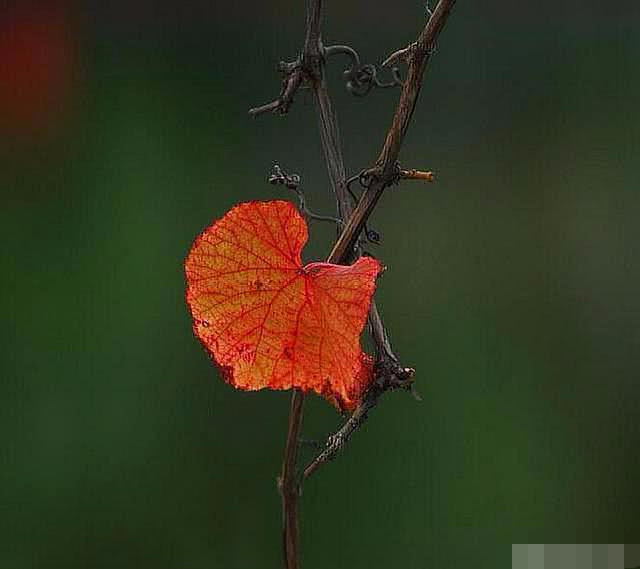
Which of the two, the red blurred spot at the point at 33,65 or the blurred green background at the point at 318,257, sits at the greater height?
the red blurred spot at the point at 33,65

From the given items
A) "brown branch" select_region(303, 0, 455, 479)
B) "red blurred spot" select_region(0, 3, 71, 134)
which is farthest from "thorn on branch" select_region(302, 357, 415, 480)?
"red blurred spot" select_region(0, 3, 71, 134)

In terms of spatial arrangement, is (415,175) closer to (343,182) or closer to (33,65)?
(343,182)

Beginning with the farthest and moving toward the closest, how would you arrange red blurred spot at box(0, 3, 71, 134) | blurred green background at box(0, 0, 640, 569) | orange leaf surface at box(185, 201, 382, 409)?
red blurred spot at box(0, 3, 71, 134) → blurred green background at box(0, 0, 640, 569) → orange leaf surface at box(185, 201, 382, 409)

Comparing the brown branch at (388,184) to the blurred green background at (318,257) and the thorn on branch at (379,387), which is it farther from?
the blurred green background at (318,257)

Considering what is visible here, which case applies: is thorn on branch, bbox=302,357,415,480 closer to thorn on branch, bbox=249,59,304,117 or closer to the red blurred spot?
thorn on branch, bbox=249,59,304,117

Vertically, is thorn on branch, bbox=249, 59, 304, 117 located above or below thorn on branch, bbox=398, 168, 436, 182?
above

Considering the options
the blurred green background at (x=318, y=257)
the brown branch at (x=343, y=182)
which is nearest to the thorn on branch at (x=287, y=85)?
the brown branch at (x=343, y=182)

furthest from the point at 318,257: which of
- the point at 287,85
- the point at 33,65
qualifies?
the point at 287,85
